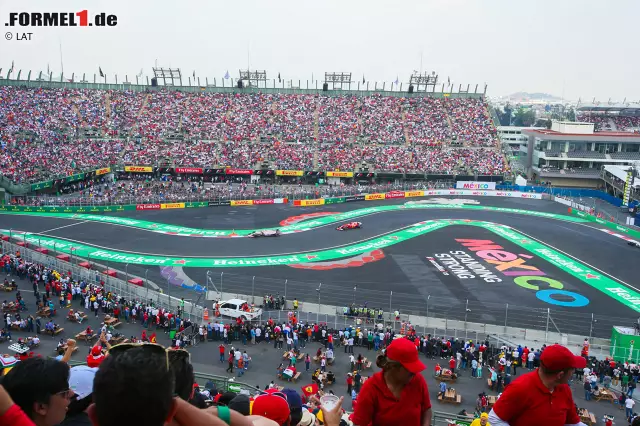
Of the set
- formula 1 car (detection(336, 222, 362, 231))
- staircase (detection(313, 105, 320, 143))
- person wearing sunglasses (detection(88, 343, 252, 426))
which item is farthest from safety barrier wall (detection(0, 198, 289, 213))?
person wearing sunglasses (detection(88, 343, 252, 426))

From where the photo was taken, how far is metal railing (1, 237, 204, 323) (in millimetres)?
24247

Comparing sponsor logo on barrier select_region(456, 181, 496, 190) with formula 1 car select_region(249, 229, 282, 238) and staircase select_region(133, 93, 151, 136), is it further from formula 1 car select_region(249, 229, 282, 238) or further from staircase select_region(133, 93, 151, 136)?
staircase select_region(133, 93, 151, 136)

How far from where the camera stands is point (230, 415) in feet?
10.8

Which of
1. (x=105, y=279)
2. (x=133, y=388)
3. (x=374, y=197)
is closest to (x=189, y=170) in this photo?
(x=374, y=197)

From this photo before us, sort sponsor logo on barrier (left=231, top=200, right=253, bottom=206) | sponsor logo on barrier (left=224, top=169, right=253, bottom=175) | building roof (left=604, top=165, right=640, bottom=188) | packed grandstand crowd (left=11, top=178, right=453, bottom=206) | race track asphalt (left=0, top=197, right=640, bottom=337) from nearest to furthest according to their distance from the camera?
race track asphalt (left=0, top=197, right=640, bottom=337) → packed grandstand crowd (left=11, top=178, right=453, bottom=206) → sponsor logo on barrier (left=231, top=200, right=253, bottom=206) → building roof (left=604, top=165, right=640, bottom=188) → sponsor logo on barrier (left=224, top=169, right=253, bottom=175)

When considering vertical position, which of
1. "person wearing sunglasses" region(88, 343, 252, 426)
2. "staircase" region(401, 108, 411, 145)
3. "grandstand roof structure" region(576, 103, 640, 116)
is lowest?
"person wearing sunglasses" region(88, 343, 252, 426)

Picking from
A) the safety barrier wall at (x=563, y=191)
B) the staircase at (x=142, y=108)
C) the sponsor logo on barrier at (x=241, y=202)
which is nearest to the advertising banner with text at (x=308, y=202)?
the sponsor logo on barrier at (x=241, y=202)

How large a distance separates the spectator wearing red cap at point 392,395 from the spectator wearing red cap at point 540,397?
28.1 inches

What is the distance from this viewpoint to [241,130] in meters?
71.9

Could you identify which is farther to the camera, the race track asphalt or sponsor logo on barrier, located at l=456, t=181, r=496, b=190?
sponsor logo on barrier, located at l=456, t=181, r=496, b=190

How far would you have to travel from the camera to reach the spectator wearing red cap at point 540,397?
170 inches

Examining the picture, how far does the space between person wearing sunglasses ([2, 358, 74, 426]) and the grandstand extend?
57037mm

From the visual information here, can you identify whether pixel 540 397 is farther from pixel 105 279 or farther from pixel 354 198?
pixel 354 198

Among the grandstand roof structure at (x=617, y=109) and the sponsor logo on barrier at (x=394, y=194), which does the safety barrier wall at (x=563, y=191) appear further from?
the grandstand roof structure at (x=617, y=109)
